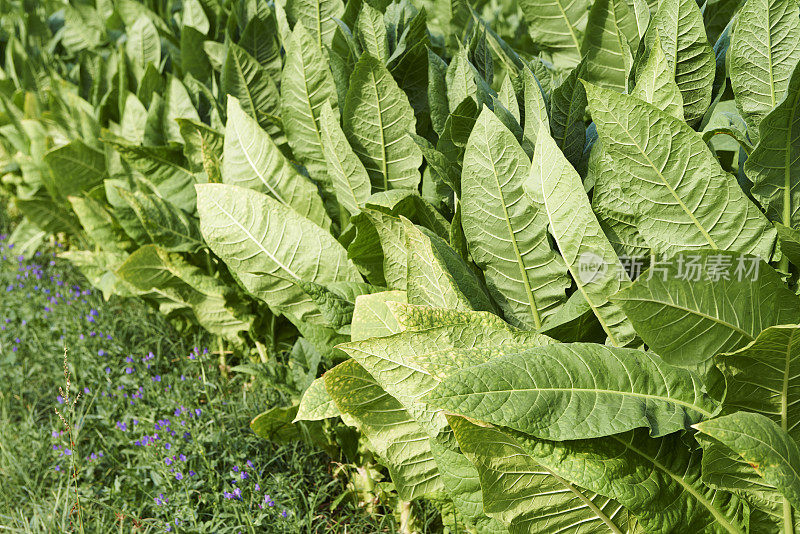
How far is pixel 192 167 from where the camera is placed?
105 inches

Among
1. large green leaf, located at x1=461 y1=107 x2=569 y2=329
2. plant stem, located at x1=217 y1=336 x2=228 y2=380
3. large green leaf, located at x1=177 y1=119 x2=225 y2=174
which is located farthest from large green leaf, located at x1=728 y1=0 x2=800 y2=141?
plant stem, located at x1=217 y1=336 x2=228 y2=380

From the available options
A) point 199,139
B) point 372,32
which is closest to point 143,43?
point 199,139

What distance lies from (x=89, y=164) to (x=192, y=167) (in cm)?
123

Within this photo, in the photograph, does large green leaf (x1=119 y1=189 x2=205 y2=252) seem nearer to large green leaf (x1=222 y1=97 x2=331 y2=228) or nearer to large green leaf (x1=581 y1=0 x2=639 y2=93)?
large green leaf (x1=222 y1=97 x2=331 y2=228)

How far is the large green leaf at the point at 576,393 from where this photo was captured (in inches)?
49.4

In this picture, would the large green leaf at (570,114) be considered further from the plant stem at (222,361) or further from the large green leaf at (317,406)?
the plant stem at (222,361)

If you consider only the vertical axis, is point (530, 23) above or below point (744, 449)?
above

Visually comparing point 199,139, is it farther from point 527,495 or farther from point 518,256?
point 527,495

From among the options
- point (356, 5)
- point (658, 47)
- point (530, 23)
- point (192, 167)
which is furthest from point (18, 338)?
point (658, 47)

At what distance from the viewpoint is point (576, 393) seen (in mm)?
1309

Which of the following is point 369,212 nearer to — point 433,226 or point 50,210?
point 433,226

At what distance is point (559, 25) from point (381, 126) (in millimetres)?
666

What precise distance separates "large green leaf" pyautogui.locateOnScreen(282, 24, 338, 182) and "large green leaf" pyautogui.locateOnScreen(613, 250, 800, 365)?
4.03ft

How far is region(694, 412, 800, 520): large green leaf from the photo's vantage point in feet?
3.77
